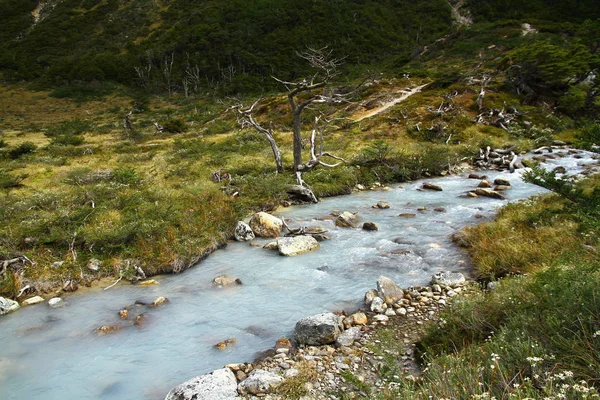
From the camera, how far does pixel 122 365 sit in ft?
19.5

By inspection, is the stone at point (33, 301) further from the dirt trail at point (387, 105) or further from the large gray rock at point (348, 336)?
the dirt trail at point (387, 105)

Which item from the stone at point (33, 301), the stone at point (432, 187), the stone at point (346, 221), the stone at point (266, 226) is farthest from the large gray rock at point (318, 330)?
the stone at point (432, 187)

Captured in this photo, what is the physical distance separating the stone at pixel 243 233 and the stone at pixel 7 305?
543 cm

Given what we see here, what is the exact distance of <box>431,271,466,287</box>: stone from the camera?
7.33m

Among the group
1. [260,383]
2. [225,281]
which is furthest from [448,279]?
[225,281]

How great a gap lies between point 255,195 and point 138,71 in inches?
2908

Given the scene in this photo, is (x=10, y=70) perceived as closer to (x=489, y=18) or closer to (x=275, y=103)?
(x=275, y=103)

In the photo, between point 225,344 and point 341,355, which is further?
point 225,344

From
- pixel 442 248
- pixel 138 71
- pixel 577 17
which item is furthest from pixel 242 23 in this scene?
pixel 442 248

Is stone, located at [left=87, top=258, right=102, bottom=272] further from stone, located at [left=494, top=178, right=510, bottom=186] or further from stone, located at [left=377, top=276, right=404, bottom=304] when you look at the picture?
stone, located at [left=494, top=178, right=510, bottom=186]

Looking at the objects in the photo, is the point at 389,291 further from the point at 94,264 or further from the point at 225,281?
the point at 94,264

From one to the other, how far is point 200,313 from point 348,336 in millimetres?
3047

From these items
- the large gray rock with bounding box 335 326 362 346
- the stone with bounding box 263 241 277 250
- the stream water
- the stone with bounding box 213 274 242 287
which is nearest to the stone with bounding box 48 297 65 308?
the stream water

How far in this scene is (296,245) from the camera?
1020 centimetres
